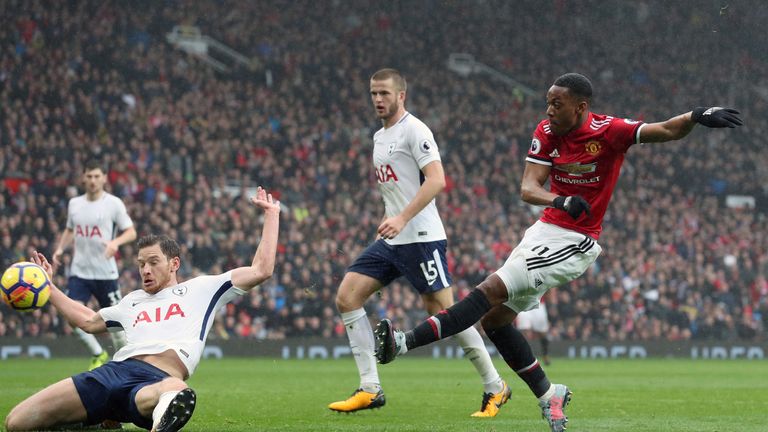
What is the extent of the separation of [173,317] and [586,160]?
2780mm

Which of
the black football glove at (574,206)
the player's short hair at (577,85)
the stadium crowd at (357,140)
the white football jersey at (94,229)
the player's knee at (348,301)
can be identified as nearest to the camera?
the black football glove at (574,206)

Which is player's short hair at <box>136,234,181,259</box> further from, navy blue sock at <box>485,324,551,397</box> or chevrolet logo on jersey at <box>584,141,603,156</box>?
chevrolet logo on jersey at <box>584,141,603,156</box>

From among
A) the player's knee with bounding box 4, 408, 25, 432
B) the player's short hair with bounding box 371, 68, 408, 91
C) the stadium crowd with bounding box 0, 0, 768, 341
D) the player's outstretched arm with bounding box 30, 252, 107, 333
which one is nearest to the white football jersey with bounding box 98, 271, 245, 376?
the player's outstretched arm with bounding box 30, 252, 107, 333

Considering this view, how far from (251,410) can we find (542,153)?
11.2 feet

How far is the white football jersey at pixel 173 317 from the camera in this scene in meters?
6.87

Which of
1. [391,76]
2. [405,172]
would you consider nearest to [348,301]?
[405,172]

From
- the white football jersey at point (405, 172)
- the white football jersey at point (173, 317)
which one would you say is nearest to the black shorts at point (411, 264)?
the white football jersey at point (405, 172)

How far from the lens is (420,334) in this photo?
6.54m

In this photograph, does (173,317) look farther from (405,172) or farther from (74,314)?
(405,172)

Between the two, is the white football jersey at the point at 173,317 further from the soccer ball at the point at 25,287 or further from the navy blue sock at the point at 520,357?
the navy blue sock at the point at 520,357

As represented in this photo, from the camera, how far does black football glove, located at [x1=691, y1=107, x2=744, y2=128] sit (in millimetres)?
6355

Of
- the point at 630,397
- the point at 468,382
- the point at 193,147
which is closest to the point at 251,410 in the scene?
the point at 630,397

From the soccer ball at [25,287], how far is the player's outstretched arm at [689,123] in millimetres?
3781

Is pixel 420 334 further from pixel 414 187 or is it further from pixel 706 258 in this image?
pixel 706 258
